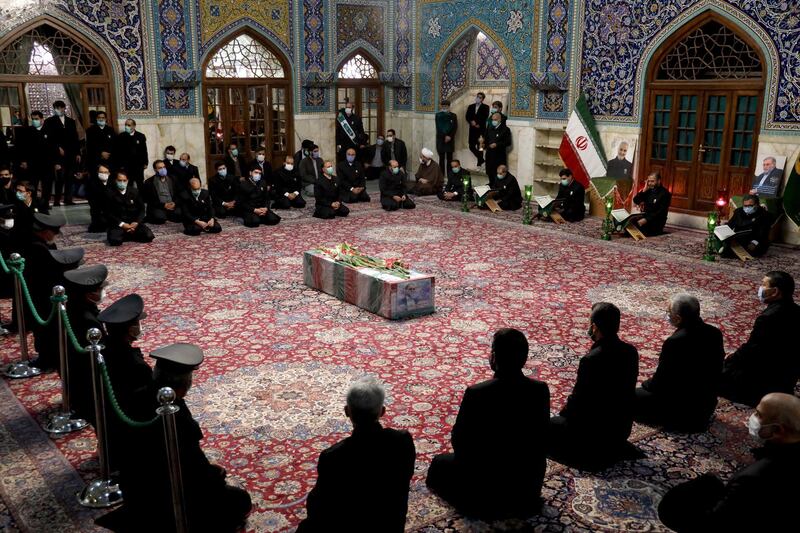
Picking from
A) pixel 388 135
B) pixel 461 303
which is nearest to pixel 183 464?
pixel 461 303

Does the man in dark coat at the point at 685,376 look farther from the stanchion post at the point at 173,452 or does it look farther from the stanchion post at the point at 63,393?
the stanchion post at the point at 63,393

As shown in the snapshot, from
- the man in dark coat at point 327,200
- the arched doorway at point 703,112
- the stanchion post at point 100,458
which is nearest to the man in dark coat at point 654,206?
the arched doorway at point 703,112

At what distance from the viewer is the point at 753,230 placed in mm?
8367

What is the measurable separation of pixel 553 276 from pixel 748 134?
3.94 m

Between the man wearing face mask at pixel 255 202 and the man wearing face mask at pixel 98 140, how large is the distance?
7.14 feet

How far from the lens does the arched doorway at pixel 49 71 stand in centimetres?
1100

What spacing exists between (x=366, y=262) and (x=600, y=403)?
11.1 feet

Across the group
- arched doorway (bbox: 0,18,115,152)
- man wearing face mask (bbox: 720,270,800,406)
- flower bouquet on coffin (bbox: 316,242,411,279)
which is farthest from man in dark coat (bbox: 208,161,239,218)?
man wearing face mask (bbox: 720,270,800,406)

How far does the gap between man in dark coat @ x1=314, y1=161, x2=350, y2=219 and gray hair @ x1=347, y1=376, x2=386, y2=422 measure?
26.8 ft

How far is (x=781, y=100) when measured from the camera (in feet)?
29.8

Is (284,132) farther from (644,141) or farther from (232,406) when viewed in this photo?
(232,406)

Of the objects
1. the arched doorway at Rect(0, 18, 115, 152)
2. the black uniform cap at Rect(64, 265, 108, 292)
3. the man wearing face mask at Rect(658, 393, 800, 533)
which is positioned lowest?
the man wearing face mask at Rect(658, 393, 800, 533)

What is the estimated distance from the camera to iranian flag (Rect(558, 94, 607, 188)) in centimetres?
1105

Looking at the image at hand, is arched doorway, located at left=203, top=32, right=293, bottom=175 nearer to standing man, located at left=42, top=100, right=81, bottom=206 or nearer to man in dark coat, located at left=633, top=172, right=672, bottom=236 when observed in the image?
standing man, located at left=42, top=100, right=81, bottom=206
